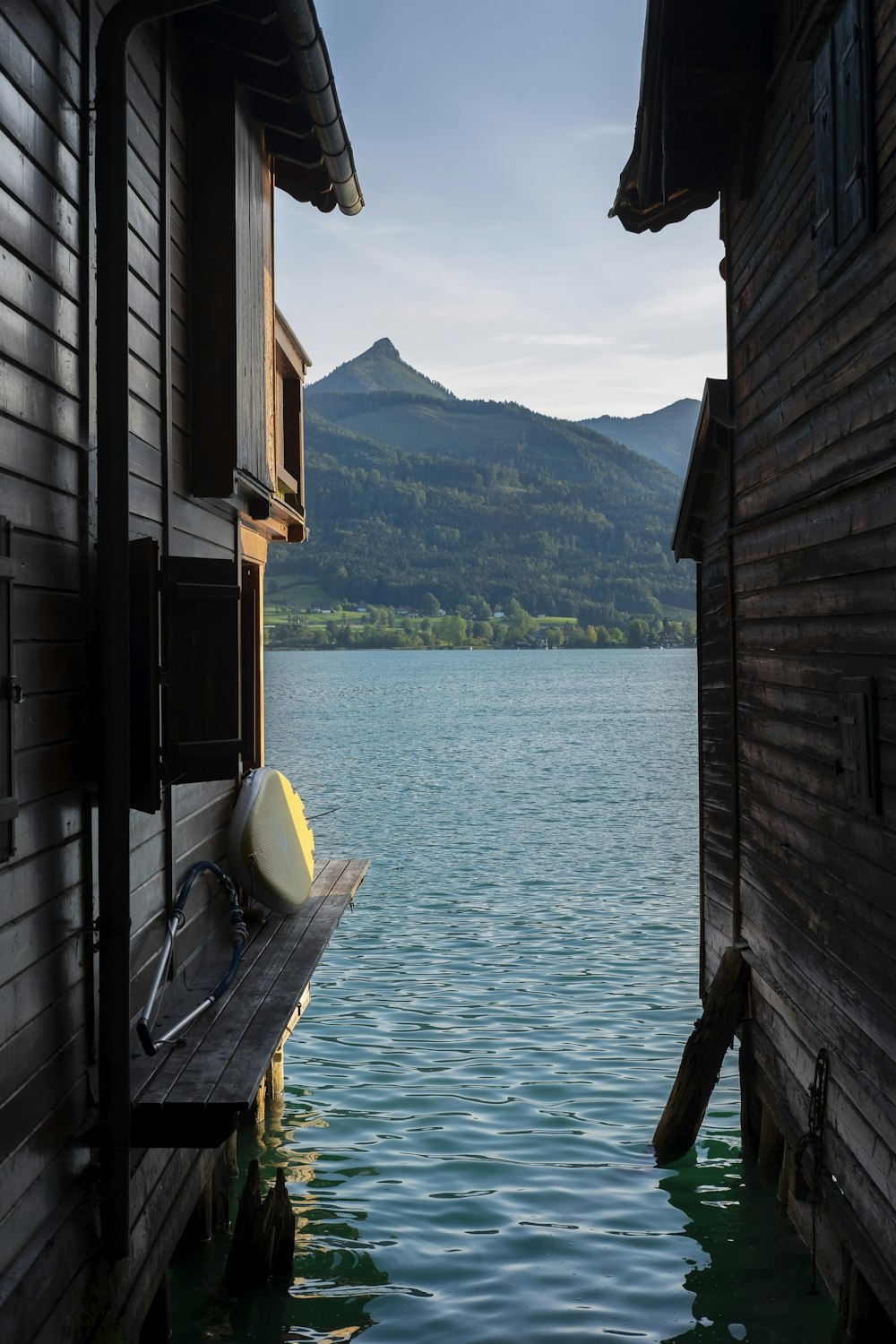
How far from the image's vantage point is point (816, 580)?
686cm

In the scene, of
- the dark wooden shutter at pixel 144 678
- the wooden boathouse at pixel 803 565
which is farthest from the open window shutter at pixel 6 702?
the wooden boathouse at pixel 803 565

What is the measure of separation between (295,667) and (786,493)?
6360 inches

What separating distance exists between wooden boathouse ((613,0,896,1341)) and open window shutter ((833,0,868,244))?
0.02 meters

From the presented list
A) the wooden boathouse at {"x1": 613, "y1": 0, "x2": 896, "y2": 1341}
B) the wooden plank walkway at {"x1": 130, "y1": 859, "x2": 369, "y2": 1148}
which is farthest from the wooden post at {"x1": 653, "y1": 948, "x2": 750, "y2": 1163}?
the wooden plank walkway at {"x1": 130, "y1": 859, "x2": 369, "y2": 1148}

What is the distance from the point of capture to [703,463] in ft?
32.4

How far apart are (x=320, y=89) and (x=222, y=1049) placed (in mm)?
5166

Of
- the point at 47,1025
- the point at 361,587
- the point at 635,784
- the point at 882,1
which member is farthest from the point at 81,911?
the point at 361,587

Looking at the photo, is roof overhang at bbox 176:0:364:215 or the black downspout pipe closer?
the black downspout pipe

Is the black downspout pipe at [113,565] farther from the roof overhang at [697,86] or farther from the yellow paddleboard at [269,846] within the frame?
the roof overhang at [697,86]

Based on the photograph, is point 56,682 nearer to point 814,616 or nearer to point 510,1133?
point 814,616

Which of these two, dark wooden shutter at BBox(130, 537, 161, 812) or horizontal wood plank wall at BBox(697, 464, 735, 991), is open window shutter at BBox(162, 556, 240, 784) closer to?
dark wooden shutter at BBox(130, 537, 161, 812)

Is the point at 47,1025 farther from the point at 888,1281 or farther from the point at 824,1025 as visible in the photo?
the point at 824,1025

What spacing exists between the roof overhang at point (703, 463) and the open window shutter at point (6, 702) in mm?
5837

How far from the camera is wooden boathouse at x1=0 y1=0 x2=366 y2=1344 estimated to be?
14.1 ft
